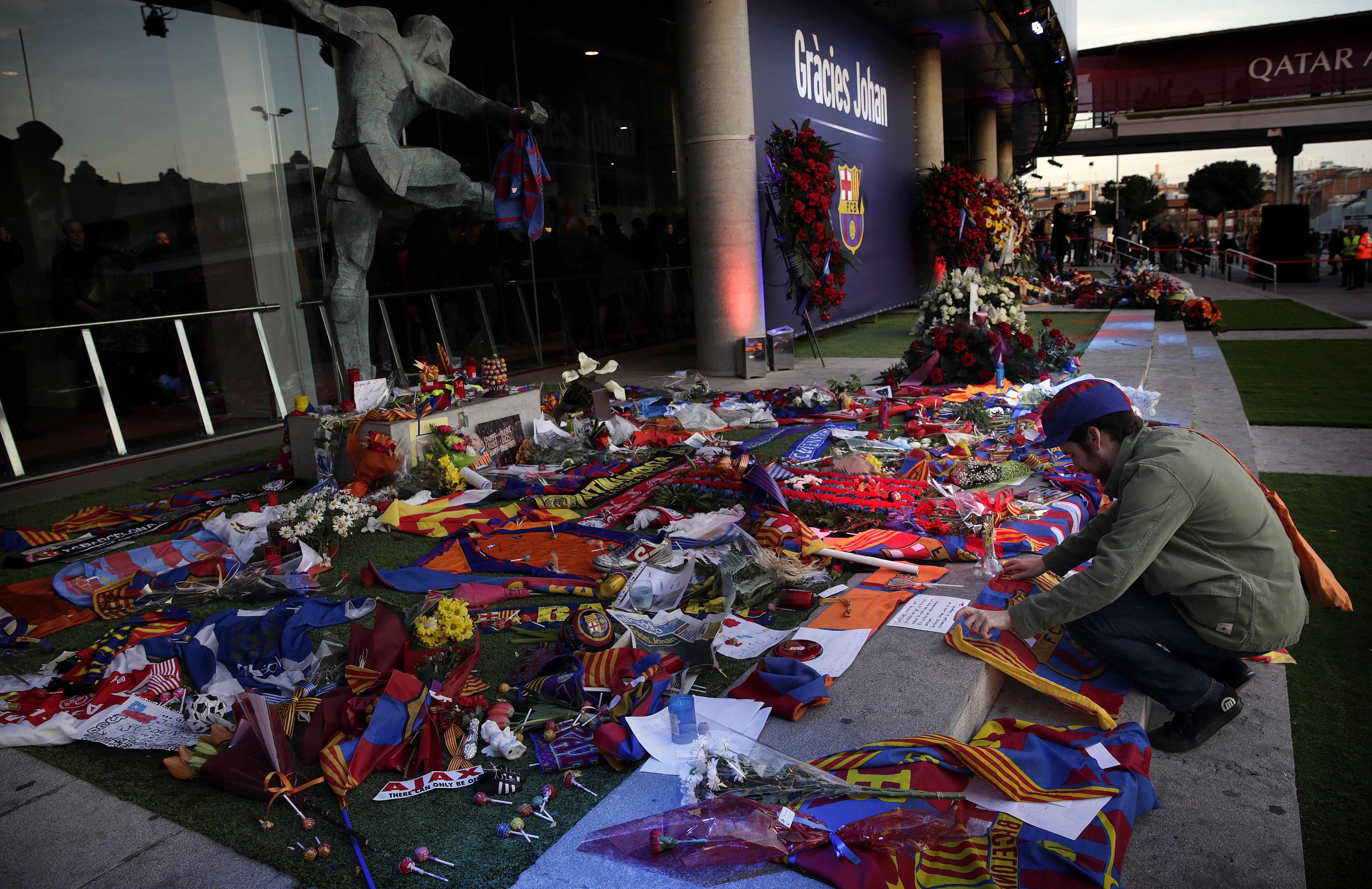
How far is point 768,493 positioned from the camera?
16.9ft

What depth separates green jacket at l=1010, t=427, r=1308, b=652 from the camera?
279cm

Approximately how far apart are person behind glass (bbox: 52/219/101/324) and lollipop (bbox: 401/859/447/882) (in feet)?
26.4

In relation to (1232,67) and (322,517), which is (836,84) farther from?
(1232,67)

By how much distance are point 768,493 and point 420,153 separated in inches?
158

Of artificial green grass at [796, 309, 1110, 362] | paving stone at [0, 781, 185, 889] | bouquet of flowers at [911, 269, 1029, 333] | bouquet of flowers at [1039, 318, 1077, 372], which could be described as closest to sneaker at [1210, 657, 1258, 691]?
paving stone at [0, 781, 185, 889]

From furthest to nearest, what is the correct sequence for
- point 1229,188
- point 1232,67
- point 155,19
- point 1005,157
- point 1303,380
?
point 1229,188, point 1232,67, point 1005,157, point 1303,380, point 155,19

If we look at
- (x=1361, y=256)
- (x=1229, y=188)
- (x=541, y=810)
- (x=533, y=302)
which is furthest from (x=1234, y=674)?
(x=1229, y=188)

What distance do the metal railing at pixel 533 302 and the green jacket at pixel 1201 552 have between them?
731 cm

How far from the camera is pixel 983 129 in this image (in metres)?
25.2

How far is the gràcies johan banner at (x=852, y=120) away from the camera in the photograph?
39.6 feet

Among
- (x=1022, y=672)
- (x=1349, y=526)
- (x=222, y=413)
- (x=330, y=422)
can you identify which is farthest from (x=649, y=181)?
(x=1022, y=672)

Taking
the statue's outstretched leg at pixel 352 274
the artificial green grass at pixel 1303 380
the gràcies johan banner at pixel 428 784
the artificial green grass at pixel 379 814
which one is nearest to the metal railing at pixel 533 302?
the statue's outstretched leg at pixel 352 274

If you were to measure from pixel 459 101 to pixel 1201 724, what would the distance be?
22.0ft

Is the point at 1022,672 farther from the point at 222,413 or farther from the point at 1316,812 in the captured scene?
the point at 222,413
